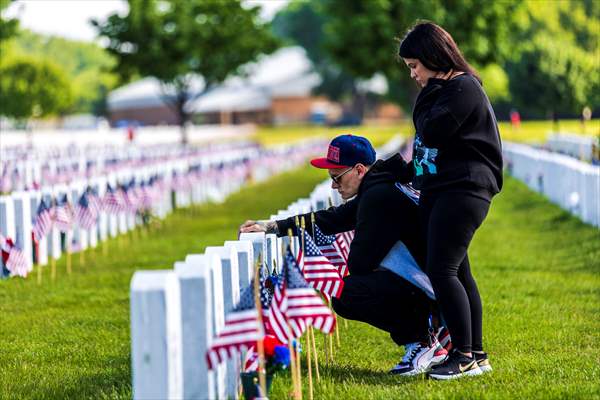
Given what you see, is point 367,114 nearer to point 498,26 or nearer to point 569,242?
point 498,26

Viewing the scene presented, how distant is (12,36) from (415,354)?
27.0m

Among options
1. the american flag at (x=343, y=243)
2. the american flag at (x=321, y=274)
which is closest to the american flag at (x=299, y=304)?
the american flag at (x=321, y=274)

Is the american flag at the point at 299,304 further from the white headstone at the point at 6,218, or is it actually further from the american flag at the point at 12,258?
the white headstone at the point at 6,218

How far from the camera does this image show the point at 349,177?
629cm

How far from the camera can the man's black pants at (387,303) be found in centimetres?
609

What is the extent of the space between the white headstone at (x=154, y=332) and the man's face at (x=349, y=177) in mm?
1814

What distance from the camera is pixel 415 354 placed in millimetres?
6219

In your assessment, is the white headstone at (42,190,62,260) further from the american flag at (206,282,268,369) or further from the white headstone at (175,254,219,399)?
the american flag at (206,282,268,369)

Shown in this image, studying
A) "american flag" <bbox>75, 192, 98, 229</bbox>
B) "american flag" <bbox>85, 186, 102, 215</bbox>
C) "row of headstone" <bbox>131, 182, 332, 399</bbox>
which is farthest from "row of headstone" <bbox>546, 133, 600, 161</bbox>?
"row of headstone" <bbox>131, 182, 332, 399</bbox>

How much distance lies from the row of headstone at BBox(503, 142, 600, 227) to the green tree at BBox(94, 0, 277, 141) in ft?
62.6

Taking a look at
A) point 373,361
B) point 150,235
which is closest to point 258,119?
point 150,235

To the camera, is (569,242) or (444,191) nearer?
(444,191)

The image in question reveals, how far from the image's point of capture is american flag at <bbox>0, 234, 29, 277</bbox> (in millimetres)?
11180

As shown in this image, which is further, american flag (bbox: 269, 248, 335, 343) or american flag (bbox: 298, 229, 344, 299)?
Answer: american flag (bbox: 298, 229, 344, 299)
